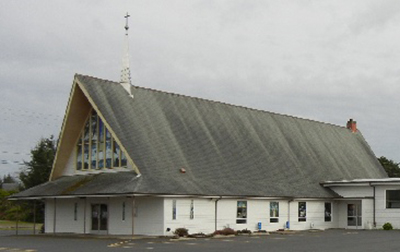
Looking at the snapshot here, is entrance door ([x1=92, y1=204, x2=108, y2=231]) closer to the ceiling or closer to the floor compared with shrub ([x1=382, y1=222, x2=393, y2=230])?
closer to the ceiling

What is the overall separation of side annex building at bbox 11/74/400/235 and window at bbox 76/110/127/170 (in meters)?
0.06

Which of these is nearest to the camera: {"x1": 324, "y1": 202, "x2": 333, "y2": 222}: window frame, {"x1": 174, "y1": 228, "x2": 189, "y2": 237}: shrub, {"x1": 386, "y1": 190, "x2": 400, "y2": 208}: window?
{"x1": 174, "y1": 228, "x2": 189, "y2": 237}: shrub

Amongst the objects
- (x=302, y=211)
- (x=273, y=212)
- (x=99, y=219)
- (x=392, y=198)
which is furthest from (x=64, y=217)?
(x=392, y=198)

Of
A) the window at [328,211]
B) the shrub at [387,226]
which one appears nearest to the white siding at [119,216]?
the window at [328,211]

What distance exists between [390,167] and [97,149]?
49831 millimetres

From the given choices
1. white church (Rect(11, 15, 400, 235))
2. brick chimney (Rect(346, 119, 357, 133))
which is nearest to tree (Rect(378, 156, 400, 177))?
brick chimney (Rect(346, 119, 357, 133))

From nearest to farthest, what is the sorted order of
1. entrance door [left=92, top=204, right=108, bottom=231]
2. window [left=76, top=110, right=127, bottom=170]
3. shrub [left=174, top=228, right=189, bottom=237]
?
shrub [left=174, top=228, right=189, bottom=237], entrance door [left=92, top=204, right=108, bottom=231], window [left=76, top=110, right=127, bottom=170]

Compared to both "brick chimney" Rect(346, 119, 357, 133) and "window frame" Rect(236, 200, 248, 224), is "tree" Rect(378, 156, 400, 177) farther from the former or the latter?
"window frame" Rect(236, 200, 248, 224)

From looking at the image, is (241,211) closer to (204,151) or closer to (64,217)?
(204,151)

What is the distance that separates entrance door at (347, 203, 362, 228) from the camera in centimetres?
4546

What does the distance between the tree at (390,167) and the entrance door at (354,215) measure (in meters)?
32.3

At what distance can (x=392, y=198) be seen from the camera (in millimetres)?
43656

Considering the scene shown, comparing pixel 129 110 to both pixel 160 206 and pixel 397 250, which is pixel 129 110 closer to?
pixel 160 206

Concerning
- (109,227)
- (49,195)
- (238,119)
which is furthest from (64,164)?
(238,119)
